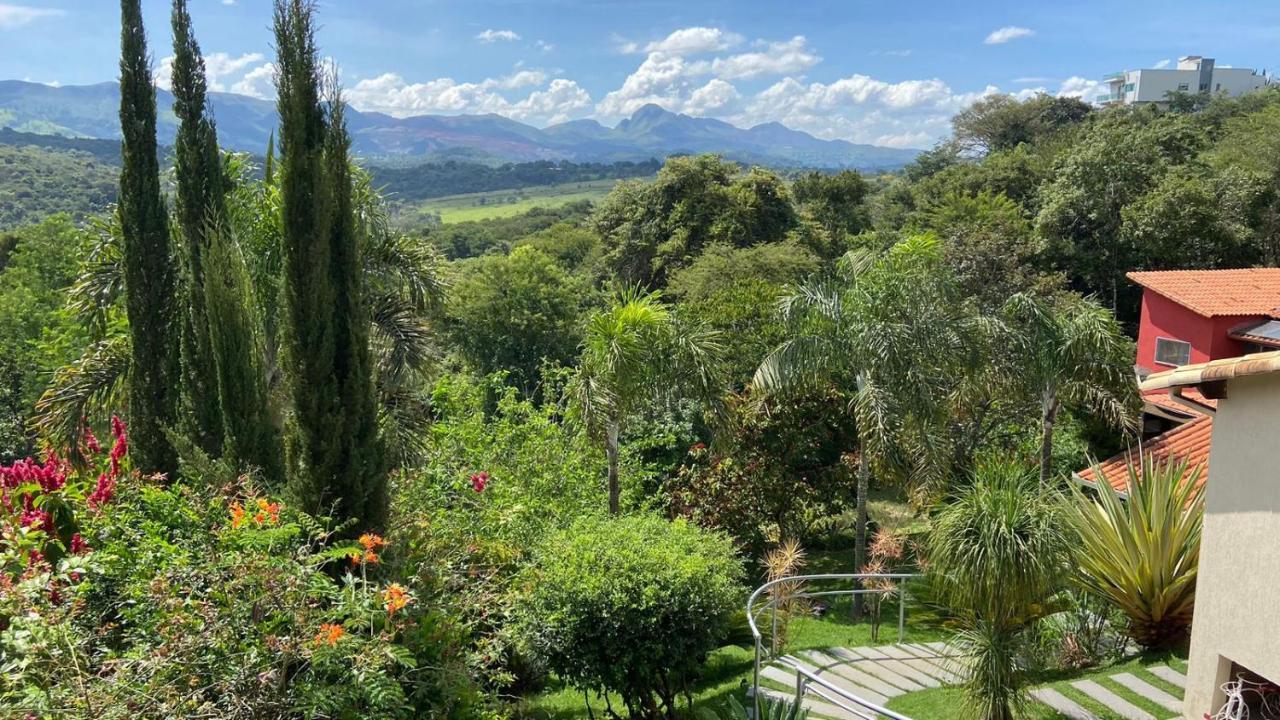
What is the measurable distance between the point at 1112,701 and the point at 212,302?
1023 centimetres

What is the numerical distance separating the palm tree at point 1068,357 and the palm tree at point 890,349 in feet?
4.99

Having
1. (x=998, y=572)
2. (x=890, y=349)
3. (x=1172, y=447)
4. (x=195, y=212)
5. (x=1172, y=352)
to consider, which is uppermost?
(x=195, y=212)

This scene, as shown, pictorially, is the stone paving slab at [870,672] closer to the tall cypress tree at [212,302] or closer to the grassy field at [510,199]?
the tall cypress tree at [212,302]

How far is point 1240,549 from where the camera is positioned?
5973 mm

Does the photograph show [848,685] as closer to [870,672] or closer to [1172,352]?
[870,672]

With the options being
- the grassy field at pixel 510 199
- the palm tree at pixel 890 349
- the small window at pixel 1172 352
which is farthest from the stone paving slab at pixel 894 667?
the grassy field at pixel 510 199

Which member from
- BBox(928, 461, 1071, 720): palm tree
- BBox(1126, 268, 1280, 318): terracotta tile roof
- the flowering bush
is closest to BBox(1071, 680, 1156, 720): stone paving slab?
BBox(928, 461, 1071, 720): palm tree

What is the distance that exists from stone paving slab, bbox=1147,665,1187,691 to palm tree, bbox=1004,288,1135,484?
6470mm

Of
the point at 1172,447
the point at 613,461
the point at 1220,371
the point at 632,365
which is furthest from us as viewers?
the point at 1172,447

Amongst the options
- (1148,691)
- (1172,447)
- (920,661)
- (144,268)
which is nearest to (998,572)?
(1148,691)

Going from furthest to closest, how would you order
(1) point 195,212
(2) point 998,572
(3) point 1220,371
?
(1) point 195,212 → (2) point 998,572 → (3) point 1220,371

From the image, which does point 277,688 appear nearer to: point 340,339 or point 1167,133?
point 340,339

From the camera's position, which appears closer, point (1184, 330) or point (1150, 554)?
point (1150, 554)

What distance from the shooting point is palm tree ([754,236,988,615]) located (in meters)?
12.2
